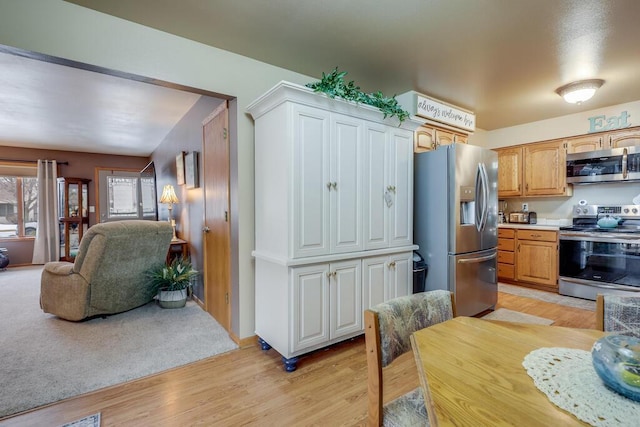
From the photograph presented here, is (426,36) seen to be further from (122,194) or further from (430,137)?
(122,194)

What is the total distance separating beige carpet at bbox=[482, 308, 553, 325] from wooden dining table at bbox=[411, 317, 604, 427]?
244 cm

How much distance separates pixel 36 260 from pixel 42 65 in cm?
533

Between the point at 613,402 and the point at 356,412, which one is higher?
the point at 613,402

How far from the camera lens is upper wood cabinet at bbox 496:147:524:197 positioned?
16.0ft

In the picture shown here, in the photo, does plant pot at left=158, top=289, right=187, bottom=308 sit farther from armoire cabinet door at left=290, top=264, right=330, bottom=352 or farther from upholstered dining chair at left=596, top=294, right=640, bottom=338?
upholstered dining chair at left=596, top=294, right=640, bottom=338

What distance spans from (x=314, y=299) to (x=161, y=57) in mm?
2150

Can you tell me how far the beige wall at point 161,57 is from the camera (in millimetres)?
1822

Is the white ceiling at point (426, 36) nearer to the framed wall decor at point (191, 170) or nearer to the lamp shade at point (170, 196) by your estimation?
the framed wall decor at point (191, 170)

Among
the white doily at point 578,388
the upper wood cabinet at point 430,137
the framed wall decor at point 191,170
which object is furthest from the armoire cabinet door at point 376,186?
the framed wall decor at point 191,170

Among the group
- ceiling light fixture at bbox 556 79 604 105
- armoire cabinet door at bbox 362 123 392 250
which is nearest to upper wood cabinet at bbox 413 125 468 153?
armoire cabinet door at bbox 362 123 392 250

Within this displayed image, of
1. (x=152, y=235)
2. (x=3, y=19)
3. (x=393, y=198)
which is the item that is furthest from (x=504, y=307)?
(x=3, y=19)

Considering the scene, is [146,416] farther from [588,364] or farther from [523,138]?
[523,138]

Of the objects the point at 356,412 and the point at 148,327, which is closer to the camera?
the point at 356,412

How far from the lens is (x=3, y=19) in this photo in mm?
1739
